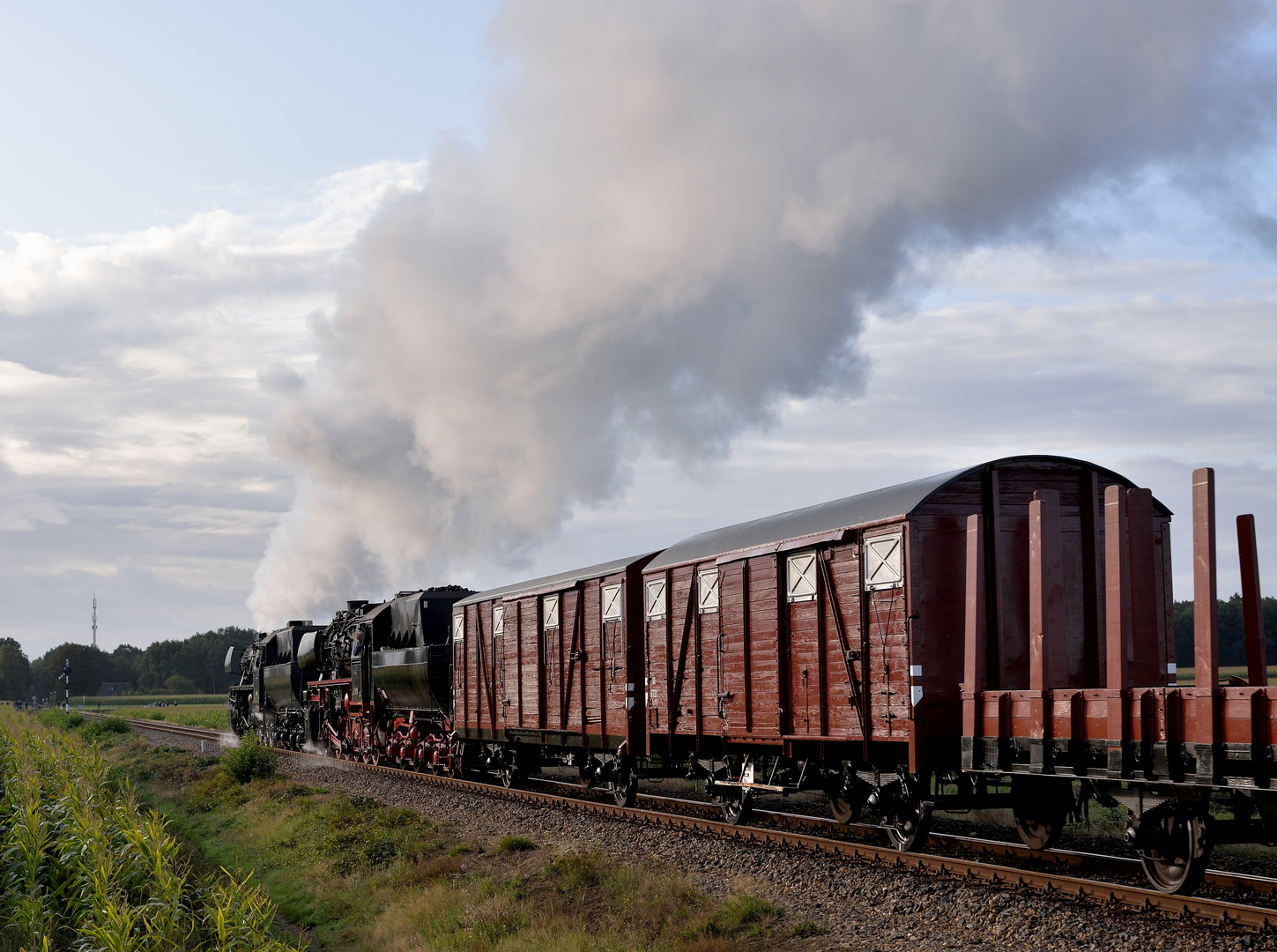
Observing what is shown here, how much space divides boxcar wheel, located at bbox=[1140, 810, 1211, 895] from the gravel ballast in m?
0.58

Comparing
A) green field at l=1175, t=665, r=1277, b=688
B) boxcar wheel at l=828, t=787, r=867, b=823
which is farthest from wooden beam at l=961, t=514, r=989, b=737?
boxcar wheel at l=828, t=787, r=867, b=823

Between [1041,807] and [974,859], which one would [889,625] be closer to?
[1041,807]

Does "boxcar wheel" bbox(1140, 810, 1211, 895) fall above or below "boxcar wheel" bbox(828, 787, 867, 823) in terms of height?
above

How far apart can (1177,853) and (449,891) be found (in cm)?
822

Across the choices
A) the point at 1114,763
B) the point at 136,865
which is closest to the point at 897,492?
the point at 1114,763

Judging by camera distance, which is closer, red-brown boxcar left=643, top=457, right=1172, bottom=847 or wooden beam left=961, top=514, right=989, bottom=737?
wooden beam left=961, top=514, right=989, bottom=737

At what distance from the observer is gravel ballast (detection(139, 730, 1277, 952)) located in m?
9.95

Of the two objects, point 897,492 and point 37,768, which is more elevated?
point 897,492

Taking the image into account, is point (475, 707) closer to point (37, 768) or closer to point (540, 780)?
point (540, 780)

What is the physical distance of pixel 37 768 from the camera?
24.1 meters

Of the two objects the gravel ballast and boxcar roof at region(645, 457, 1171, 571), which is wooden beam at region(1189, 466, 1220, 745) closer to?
the gravel ballast

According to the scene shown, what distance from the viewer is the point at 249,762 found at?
28.8 meters

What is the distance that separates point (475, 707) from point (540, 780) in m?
2.56

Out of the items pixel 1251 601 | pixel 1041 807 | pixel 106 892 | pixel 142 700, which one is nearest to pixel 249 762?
pixel 106 892
